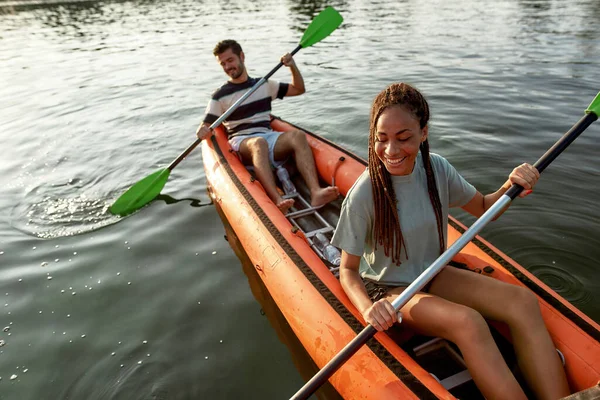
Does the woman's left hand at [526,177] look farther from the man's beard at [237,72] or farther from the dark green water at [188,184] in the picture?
the man's beard at [237,72]

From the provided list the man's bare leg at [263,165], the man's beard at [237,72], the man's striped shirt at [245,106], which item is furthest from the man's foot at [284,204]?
the man's beard at [237,72]

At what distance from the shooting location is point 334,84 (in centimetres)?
906

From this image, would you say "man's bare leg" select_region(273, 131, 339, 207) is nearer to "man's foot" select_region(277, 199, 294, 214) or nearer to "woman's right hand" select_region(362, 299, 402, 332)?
"man's foot" select_region(277, 199, 294, 214)

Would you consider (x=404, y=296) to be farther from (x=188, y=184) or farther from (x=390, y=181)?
(x=188, y=184)

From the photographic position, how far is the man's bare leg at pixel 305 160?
12.3 feet

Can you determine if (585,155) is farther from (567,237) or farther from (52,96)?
(52,96)

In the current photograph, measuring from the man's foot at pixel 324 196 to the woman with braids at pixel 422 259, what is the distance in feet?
4.89

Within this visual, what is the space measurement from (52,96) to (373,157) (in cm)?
992

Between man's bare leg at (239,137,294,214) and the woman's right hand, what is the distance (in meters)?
1.91

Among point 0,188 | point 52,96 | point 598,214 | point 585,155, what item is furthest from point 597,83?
point 52,96

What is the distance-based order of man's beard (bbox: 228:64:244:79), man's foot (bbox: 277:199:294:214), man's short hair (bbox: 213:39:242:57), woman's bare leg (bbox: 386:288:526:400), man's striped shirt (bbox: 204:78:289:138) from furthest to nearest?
→ man's striped shirt (bbox: 204:78:289:138) < man's beard (bbox: 228:64:244:79) < man's short hair (bbox: 213:39:242:57) < man's foot (bbox: 277:199:294:214) < woman's bare leg (bbox: 386:288:526:400)

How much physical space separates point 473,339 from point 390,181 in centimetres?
78

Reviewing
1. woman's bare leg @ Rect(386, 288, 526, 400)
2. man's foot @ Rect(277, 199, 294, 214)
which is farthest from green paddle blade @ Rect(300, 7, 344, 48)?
woman's bare leg @ Rect(386, 288, 526, 400)

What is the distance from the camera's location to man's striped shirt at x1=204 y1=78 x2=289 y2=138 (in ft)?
15.2
